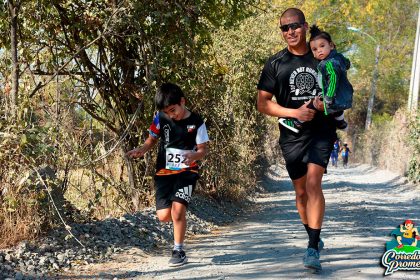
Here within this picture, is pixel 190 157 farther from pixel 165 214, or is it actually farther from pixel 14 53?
pixel 14 53

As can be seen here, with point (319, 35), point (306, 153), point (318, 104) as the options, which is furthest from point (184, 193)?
point (319, 35)

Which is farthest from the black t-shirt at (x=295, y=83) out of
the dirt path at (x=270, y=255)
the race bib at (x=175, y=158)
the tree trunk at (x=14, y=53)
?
the tree trunk at (x=14, y=53)

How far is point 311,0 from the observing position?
111 ft

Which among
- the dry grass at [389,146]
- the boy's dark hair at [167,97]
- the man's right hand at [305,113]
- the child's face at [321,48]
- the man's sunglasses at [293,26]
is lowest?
the dry grass at [389,146]

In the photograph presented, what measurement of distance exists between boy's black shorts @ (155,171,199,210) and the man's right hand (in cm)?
130

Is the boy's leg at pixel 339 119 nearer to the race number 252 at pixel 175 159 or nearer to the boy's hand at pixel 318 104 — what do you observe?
the boy's hand at pixel 318 104

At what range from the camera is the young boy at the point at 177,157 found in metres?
6.08

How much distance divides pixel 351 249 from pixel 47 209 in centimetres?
306

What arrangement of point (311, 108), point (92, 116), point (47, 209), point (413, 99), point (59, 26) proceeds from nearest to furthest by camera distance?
point (311, 108)
point (47, 209)
point (59, 26)
point (92, 116)
point (413, 99)

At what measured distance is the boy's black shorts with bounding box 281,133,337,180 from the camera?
559 centimetres

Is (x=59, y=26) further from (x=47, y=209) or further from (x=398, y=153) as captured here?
(x=398, y=153)

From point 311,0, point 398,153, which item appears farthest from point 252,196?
point 311,0

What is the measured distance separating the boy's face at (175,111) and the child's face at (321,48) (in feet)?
4.47

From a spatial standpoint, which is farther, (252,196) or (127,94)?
(252,196)
